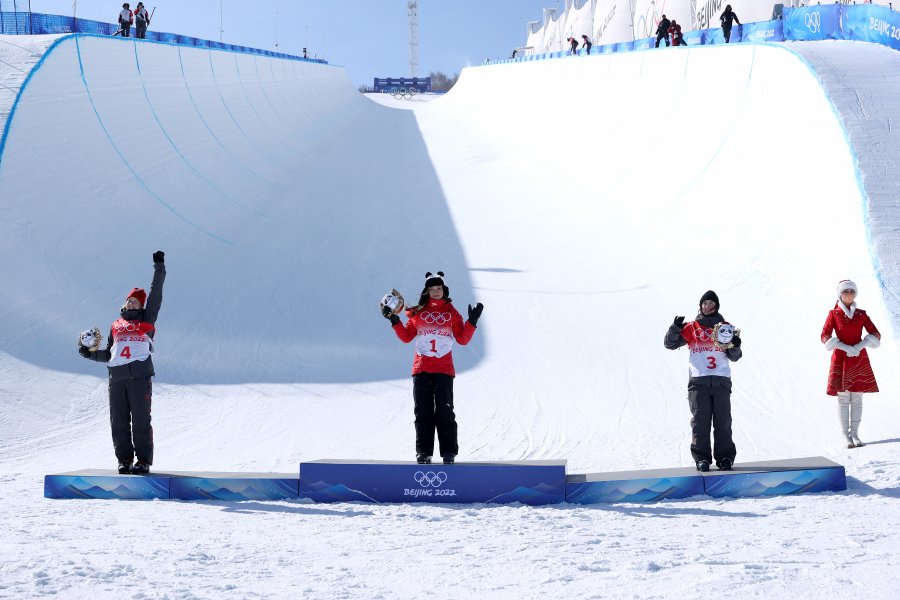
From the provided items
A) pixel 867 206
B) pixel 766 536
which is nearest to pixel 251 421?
pixel 766 536

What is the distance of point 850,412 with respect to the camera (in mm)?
6285

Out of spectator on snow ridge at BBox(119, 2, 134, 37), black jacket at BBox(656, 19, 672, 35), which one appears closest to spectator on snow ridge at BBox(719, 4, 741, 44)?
black jacket at BBox(656, 19, 672, 35)

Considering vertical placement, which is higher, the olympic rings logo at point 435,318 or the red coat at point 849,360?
the olympic rings logo at point 435,318

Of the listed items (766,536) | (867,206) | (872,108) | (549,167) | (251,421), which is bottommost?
(766,536)

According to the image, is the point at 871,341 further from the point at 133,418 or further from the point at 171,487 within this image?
the point at 133,418

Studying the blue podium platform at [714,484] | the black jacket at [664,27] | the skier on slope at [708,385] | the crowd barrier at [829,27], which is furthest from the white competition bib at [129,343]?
the black jacket at [664,27]

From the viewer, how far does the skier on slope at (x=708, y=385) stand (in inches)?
215

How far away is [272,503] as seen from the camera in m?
5.34

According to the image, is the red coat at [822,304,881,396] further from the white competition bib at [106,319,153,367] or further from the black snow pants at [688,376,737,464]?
the white competition bib at [106,319,153,367]

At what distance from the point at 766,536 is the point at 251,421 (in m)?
4.63

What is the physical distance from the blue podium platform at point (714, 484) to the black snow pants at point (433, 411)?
2.51ft

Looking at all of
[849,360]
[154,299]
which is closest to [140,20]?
[154,299]

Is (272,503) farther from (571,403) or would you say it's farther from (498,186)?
(498,186)

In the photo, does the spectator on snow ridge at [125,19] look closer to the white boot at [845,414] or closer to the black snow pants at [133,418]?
the black snow pants at [133,418]
